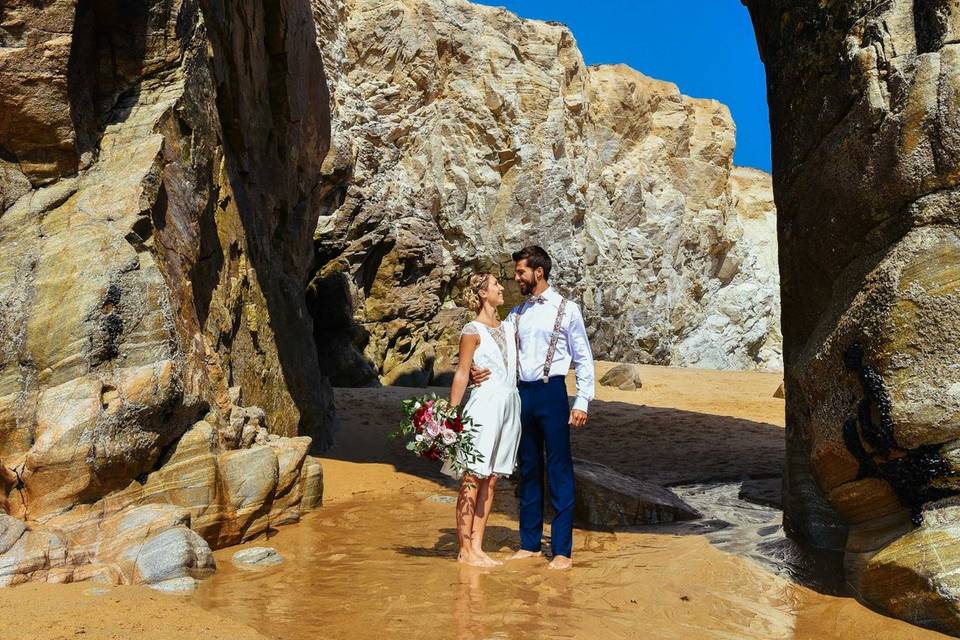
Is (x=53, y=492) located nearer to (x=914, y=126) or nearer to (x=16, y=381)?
(x=16, y=381)

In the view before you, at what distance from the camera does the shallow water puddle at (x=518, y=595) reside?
405 centimetres

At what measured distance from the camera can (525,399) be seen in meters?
5.68

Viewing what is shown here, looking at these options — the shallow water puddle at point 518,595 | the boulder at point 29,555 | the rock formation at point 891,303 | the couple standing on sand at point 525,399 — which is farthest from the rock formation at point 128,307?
the rock formation at point 891,303

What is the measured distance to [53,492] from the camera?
5.05 m

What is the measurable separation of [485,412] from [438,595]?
52.1 inches

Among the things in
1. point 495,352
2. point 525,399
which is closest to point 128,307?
point 495,352

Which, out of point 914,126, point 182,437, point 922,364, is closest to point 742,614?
point 922,364

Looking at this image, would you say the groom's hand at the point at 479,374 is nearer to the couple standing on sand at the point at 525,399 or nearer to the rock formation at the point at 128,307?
the couple standing on sand at the point at 525,399

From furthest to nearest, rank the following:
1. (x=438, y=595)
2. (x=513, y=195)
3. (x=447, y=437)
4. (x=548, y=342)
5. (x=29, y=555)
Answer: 1. (x=513, y=195)
2. (x=548, y=342)
3. (x=447, y=437)
4. (x=438, y=595)
5. (x=29, y=555)

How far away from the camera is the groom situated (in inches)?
217

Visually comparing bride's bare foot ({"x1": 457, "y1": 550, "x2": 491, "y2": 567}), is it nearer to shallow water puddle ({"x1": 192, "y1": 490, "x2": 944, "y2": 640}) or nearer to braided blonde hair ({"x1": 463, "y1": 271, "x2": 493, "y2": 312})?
shallow water puddle ({"x1": 192, "y1": 490, "x2": 944, "y2": 640})

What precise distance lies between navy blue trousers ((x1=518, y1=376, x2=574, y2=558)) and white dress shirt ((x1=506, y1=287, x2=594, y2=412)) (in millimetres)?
102

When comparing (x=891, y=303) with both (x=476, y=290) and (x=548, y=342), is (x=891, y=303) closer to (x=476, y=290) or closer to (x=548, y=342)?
(x=548, y=342)

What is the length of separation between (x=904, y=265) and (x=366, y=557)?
3832mm
